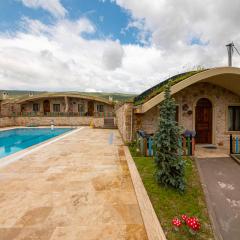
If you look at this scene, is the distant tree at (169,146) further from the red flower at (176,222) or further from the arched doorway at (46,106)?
the arched doorway at (46,106)

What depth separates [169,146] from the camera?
453 centimetres

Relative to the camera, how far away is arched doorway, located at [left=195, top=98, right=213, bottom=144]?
999cm

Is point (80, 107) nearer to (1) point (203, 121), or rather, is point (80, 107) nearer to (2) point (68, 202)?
(1) point (203, 121)

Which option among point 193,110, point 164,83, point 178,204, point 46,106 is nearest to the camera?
point 178,204

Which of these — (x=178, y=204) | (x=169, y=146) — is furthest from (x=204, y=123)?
(x=178, y=204)

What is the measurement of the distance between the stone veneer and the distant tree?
502cm

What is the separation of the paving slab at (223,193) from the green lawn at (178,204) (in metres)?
0.19

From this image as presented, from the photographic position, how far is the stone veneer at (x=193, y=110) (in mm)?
9695

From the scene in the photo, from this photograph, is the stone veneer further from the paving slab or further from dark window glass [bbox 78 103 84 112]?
dark window glass [bbox 78 103 84 112]

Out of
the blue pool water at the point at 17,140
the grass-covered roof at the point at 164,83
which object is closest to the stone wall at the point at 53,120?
the blue pool water at the point at 17,140

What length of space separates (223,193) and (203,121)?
618 centimetres

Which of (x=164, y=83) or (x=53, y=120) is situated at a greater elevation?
(x=164, y=83)

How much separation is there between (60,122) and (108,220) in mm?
24648

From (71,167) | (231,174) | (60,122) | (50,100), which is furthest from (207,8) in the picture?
(50,100)
